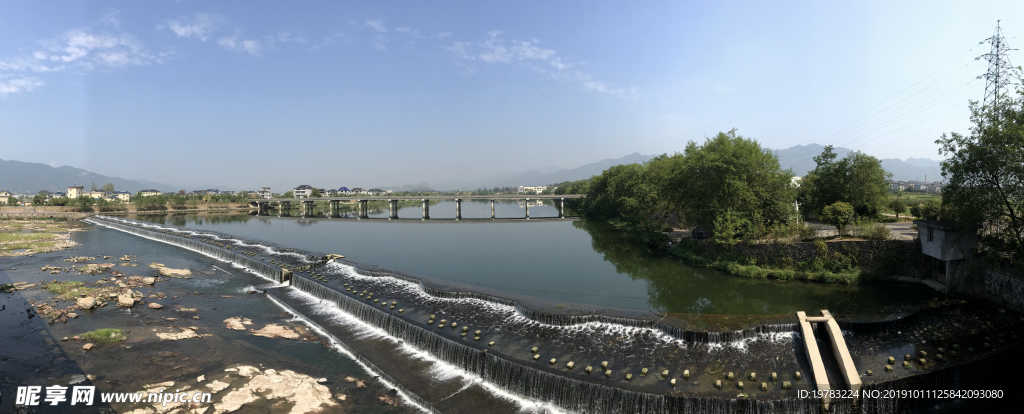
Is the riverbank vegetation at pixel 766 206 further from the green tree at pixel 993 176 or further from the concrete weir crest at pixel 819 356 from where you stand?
the concrete weir crest at pixel 819 356

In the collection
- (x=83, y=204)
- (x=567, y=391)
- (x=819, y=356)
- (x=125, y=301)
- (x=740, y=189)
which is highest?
(x=740, y=189)

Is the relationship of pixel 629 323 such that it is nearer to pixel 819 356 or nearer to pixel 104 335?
pixel 819 356

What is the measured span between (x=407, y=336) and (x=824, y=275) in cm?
2092

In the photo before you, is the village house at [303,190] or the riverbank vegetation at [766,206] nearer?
→ the riverbank vegetation at [766,206]

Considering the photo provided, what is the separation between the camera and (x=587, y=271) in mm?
27109

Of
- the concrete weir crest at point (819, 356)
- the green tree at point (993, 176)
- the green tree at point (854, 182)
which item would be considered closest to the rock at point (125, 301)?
the concrete weir crest at point (819, 356)

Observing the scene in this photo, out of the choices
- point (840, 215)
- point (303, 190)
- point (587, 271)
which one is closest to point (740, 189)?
point (840, 215)

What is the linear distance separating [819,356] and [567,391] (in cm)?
732

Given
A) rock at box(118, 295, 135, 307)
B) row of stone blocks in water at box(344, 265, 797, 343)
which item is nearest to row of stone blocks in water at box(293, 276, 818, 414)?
row of stone blocks in water at box(344, 265, 797, 343)

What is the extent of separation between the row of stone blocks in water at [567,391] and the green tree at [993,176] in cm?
1256

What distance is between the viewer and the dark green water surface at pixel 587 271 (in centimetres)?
1900

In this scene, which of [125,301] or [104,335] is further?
[125,301]

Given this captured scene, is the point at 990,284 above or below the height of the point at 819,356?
above

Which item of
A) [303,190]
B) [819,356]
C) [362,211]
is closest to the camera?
[819,356]
